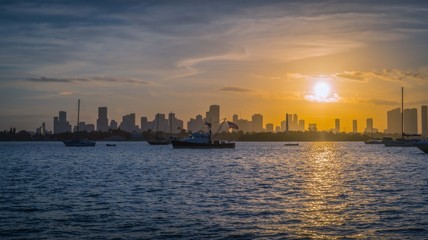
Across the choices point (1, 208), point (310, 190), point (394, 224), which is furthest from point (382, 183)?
point (1, 208)

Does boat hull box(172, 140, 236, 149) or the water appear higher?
boat hull box(172, 140, 236, 149)

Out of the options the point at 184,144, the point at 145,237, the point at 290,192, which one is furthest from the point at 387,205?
the point at 184,144

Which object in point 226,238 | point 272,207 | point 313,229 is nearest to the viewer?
point 226,238

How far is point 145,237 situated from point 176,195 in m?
17.1

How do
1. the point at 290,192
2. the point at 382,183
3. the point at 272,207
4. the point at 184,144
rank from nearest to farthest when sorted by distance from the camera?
the point at 272,207, the point at 290,192, the point at 382,183, the point at 184,144

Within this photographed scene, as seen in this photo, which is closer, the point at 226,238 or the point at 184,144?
the point at 226,238

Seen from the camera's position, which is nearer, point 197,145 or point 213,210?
point 213,210

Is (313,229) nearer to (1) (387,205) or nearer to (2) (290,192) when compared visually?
(1) (387,205)

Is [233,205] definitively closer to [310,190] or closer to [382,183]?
[310,190]

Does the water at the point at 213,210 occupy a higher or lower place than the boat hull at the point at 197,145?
lower

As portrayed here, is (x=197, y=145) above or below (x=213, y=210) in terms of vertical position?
above

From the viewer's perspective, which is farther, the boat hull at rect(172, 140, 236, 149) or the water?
the boat hull at rect(172, 140, 236, 149)

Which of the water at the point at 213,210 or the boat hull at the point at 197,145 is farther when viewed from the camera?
the boat hull at the point at 197,145

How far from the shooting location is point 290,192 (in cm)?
4469
